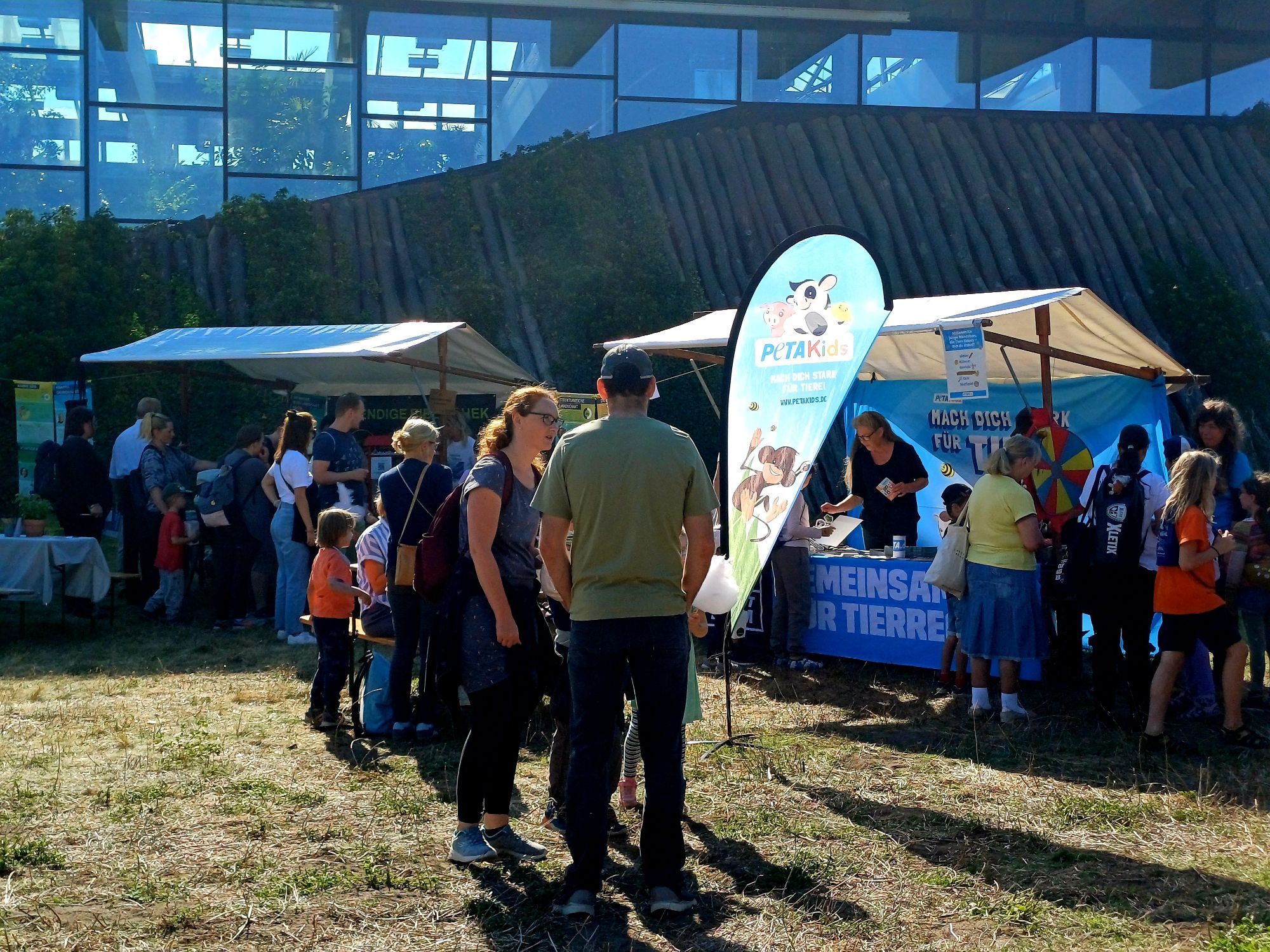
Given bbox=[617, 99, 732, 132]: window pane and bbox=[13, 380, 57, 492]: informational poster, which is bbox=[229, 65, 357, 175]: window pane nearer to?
bbox=[617, 99, 732, 132]: window pane

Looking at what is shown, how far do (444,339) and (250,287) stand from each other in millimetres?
5403

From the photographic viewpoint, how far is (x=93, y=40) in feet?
50.6

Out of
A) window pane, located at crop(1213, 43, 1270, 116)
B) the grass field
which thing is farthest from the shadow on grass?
window pane, located at crop(1213, 43, 1270, 116)

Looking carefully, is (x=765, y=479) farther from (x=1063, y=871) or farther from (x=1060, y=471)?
(x=1060, y=471)

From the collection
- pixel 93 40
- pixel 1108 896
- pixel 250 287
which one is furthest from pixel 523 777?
pixel 93 40

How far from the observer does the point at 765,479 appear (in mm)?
5906

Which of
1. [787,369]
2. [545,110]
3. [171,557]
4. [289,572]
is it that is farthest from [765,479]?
[545,110]

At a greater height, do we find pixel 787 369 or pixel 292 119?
pixel 292 119

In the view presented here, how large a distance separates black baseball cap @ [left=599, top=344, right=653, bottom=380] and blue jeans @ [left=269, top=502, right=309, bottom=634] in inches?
235

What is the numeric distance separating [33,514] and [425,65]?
9149 millimetres

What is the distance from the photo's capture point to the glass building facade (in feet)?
50.6

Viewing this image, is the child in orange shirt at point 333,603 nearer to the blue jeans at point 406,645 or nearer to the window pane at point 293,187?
the blue jeans at point 406,645

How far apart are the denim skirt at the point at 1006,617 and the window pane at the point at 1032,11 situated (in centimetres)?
1471

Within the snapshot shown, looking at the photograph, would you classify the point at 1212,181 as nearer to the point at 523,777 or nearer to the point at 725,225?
the point at 725,225
